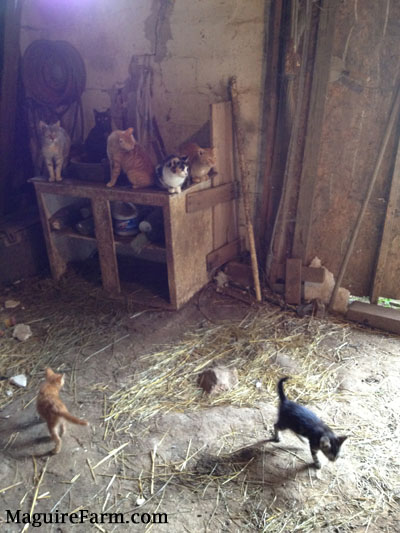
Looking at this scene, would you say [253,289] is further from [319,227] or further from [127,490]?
[127,490]

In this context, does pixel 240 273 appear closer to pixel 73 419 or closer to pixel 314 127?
pixel 314 127

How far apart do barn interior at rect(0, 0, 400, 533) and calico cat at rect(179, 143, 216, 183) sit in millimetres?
→ 14

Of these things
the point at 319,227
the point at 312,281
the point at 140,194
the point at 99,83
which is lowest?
the point at 312,281

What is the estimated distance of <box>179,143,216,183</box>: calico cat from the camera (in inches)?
135

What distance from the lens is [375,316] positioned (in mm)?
3547

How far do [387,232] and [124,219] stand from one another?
7.50ft

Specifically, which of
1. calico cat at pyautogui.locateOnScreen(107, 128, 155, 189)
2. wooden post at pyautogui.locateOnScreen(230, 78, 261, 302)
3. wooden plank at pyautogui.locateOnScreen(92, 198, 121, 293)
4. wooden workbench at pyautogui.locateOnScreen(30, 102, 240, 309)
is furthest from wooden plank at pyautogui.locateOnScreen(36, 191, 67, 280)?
wooden post at pyautogui.locateOnScreen(230, 78, 261, 302)

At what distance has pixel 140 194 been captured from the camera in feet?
11.3

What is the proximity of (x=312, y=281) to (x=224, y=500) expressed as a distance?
2201 millimetres

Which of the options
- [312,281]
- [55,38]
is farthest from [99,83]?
[312,281]

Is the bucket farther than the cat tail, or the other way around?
the bucket

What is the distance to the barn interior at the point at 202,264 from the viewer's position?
224cm

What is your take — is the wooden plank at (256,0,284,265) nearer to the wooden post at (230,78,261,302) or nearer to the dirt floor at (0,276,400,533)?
the wooden post at (230,78,261,302)

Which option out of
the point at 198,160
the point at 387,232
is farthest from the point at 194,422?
the point at 387,232
